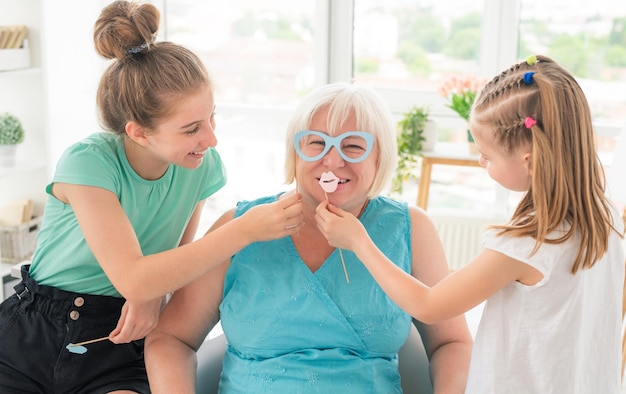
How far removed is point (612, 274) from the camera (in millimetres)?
1598

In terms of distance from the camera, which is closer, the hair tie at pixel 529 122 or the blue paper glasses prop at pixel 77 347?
the hair tie at pixel 529 122

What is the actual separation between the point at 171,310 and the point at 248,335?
0.22 meters

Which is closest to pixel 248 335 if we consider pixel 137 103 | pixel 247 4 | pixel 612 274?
pixel 137 103

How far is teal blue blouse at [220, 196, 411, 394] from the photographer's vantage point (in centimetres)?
186

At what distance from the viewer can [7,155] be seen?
3604mm

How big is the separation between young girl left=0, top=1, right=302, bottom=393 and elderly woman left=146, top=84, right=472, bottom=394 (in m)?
0.13

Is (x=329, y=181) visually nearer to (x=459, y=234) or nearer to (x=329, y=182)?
(x=329, y=182)

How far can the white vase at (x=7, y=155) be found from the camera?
358cm

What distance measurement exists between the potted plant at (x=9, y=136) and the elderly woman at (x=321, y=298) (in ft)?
6.28

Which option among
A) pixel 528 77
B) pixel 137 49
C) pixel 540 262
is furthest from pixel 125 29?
pixel 540 262

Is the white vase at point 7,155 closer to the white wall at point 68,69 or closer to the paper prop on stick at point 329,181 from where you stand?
the white wall at point 68,69

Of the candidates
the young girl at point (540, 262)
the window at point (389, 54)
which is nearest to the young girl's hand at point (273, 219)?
the young girl at point (540, 262)

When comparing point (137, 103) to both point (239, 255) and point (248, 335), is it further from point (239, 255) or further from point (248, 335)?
point (248, 335)

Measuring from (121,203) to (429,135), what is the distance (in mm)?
2366
